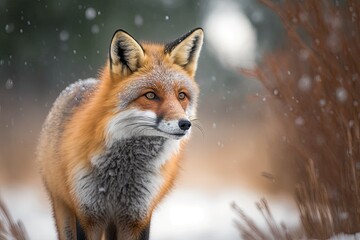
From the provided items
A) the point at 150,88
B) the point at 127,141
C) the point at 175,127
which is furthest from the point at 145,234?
the point at 150,88

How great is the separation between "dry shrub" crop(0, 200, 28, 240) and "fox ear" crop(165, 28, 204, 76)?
165cm

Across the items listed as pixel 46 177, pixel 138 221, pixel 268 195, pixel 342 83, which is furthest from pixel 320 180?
pixel 268 195

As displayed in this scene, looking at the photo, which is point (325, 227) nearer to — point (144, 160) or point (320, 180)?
point (320, 180)

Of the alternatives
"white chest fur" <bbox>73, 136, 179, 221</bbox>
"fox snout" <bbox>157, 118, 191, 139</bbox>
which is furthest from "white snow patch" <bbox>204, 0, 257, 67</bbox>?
"fox snout" <bbox>157, 118, 191, 139</bbox>

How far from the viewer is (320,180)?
11.2ft

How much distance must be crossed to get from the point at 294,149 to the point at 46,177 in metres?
1.85

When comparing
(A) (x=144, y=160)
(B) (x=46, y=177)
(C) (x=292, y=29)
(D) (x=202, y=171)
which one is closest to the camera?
(C) (x=292, y=29)

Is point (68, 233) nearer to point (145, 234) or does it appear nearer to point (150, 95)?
point (145, 234)

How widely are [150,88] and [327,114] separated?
1054 mm

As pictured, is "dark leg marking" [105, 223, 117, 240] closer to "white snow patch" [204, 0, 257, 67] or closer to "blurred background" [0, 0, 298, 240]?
"blurred background" [0, 0, 298, 240]

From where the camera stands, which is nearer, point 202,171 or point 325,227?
point 325,227

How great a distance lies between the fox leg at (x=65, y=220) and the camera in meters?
4.12

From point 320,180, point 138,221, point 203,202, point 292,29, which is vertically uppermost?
point 292,29

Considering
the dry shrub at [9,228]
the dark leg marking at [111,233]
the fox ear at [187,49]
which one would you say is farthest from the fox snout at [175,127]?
the dry shrub at [9,228]
